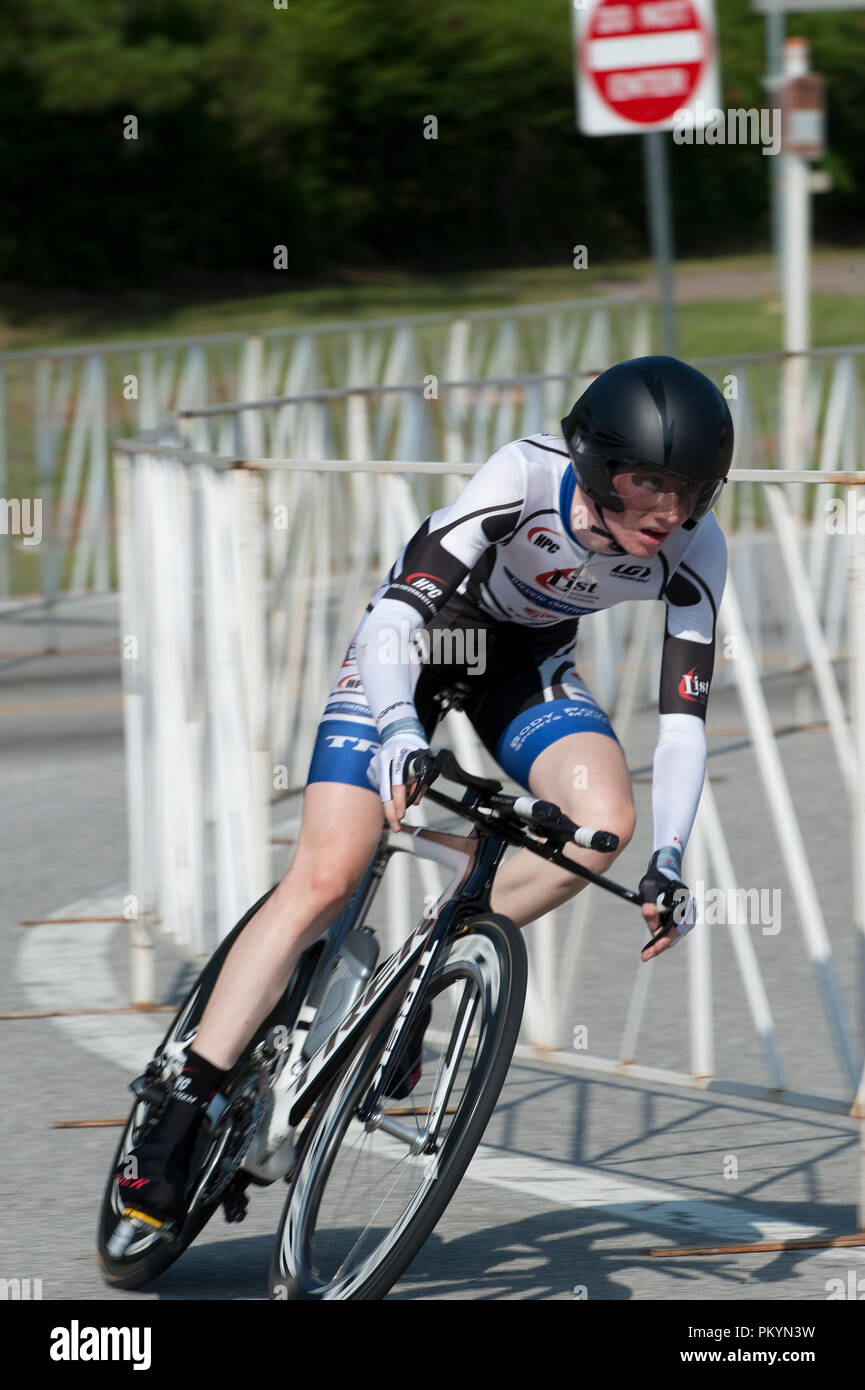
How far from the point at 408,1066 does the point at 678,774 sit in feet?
2.41

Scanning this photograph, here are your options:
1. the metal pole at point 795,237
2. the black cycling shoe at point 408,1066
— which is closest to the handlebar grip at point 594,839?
the black cycling shoe at point 408,1066

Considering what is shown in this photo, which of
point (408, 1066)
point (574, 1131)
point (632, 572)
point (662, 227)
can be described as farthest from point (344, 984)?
point (662, 227)

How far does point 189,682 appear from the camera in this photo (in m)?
6.27

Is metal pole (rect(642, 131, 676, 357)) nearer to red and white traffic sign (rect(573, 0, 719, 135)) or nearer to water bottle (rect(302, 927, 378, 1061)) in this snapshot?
red and white traffic sign (rect(573, 0, 719, 135))

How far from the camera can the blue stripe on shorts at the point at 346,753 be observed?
396cm

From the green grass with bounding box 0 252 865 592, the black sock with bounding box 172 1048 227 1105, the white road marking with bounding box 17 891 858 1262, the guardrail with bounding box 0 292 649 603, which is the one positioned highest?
the green grass with bounding box 0 252 865 592

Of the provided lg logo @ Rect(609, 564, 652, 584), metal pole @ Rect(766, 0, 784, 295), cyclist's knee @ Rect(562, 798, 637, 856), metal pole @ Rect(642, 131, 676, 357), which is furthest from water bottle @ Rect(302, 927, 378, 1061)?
metal pole @ Rect(766, 0, 784, 295)

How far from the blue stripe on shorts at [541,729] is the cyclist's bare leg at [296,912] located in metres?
0.34

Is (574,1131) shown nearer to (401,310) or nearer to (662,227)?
(662,227)

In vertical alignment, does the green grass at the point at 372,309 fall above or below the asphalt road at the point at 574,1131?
above

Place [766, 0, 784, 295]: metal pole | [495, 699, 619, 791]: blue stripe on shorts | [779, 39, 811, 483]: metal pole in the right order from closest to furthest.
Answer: [495, 699, 619, 791]: blue stripe on shorts → [779, 39, 811, 483]: metal pole → [766, 0, 784, 295]: metal pole

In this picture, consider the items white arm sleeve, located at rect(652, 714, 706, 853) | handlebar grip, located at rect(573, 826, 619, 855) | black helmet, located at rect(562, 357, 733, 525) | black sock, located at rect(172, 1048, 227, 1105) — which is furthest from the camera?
black sock, located at rect(172, 1048, 227, 1105)

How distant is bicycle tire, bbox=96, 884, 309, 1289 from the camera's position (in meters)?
3.94

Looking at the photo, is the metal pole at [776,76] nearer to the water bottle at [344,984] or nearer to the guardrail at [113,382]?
the guardrail at [113,382]
